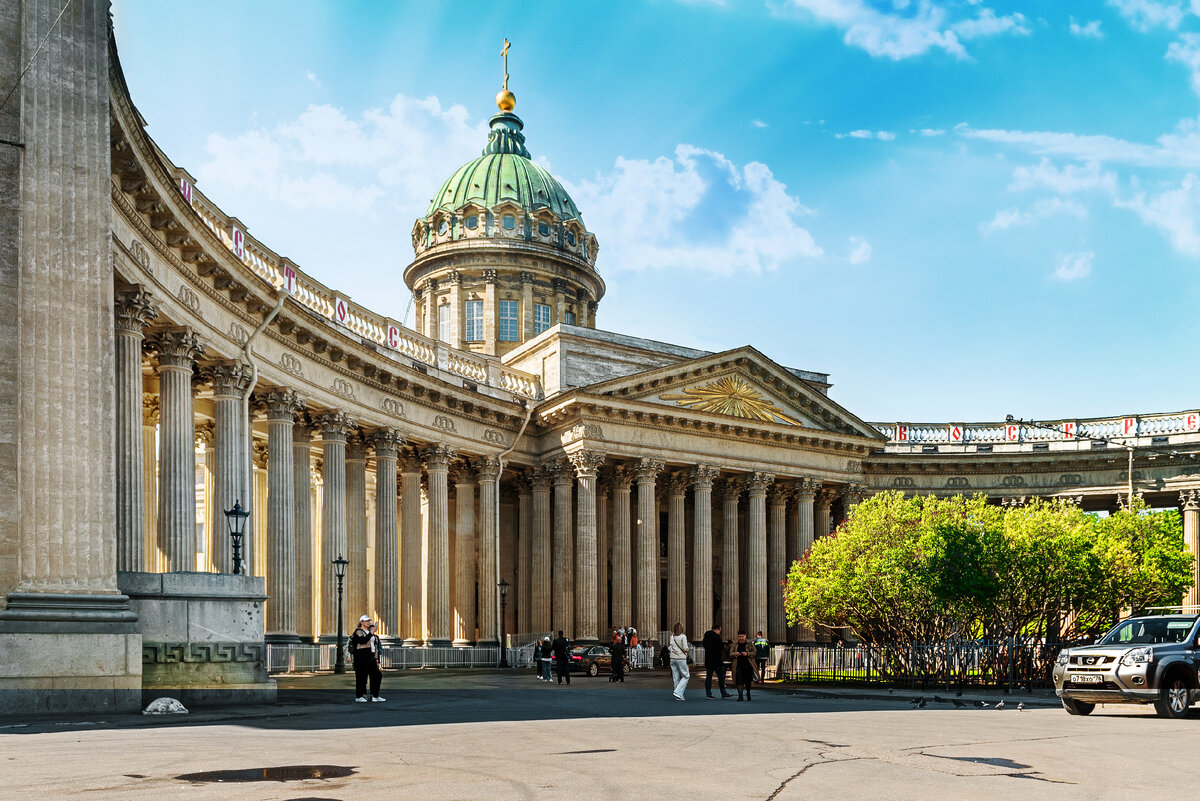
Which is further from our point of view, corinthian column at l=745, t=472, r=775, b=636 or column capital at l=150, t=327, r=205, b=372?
corinthian column at l=745, t=472, r=775, b=636

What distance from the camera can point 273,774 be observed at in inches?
470

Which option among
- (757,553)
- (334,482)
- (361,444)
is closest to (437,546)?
(361,444)

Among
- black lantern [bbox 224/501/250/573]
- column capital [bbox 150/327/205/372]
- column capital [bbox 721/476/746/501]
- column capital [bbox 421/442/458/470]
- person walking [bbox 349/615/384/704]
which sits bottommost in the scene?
person walking [bbox 349/615/384/704]

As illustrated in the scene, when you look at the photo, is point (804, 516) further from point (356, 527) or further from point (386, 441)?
point (356, 527)

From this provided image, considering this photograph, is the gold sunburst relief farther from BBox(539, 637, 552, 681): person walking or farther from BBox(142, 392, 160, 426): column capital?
BBox(142, 392, 160, 426): column capital

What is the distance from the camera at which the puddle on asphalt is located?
37.9 feet

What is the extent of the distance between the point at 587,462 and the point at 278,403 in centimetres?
1601

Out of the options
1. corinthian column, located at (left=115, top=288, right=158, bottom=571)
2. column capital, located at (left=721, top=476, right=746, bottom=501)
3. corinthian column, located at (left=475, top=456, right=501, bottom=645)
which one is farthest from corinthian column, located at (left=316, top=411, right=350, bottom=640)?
column capital, located at (left=721, top=476, right=746, bottom=501)

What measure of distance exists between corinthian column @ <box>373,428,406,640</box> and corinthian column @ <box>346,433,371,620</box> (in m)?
0.58

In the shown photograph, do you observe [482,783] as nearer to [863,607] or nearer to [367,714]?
[367,714]

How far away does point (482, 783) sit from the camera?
1160 cm

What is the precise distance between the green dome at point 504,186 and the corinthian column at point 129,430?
1688 inches

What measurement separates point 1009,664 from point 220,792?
2678 cm

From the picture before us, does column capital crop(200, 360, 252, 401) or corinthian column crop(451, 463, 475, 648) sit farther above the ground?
column capital crop(200, 360, 252, 401)
